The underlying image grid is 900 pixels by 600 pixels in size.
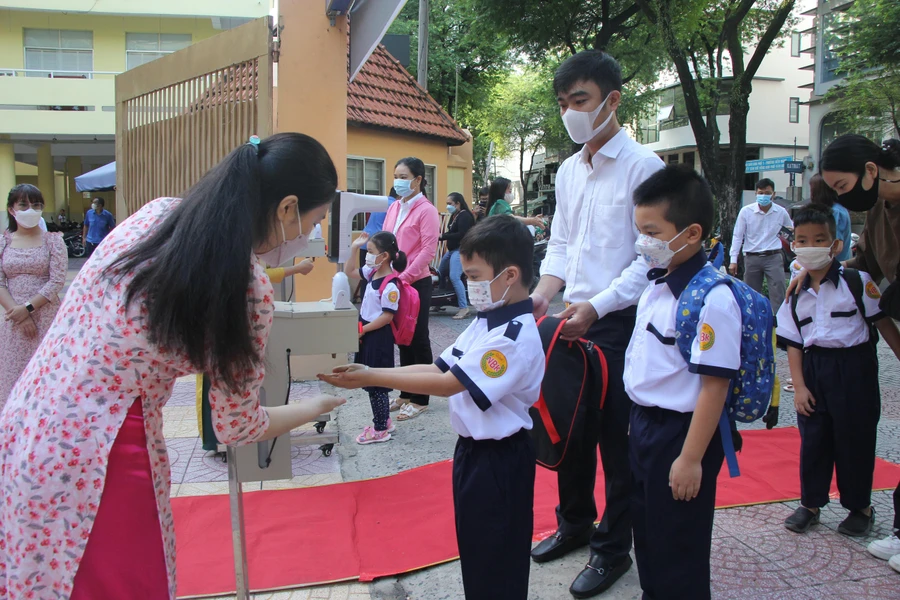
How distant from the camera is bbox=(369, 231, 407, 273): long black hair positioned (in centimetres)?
471

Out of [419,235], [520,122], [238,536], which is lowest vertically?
[238,536]

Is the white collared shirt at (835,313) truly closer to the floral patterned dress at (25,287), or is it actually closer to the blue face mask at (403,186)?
the blue face mask at (403,186)

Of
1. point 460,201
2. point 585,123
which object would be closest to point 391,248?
point 585,123

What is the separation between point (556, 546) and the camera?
9.78 feet

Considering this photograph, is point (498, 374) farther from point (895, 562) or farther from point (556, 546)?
point (895, 562)

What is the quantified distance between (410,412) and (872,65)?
529 inches

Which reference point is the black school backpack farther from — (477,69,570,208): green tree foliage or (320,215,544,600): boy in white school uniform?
(477,69,570,208): green tree foliage

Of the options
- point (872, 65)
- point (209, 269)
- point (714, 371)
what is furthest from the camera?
point (872, 65)

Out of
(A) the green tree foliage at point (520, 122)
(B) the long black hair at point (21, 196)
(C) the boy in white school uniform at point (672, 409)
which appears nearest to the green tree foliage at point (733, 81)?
(B) the long black hair at point (21, 196)

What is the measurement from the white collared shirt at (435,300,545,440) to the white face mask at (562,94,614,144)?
2.72 feet

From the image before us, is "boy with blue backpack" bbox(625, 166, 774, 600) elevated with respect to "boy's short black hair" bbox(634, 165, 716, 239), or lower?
lower

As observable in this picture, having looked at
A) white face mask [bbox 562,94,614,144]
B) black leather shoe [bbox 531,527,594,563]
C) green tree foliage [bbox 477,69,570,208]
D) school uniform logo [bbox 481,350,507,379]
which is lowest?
black leather shoe [bbox 531,527,594,563]

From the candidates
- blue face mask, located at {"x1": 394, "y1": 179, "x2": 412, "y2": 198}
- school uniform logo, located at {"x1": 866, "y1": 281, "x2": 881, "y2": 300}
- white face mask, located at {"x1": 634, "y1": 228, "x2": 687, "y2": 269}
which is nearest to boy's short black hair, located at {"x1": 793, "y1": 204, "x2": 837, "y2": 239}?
school uniform logo, located at {"x1": 866, "y1": 281, "x2": 881, "y2": 300}

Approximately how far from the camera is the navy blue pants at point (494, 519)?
217 cm
